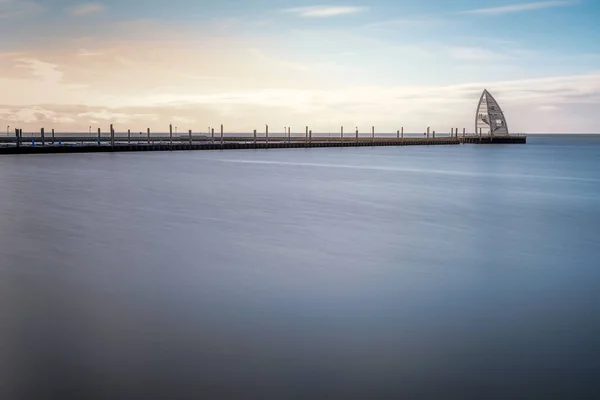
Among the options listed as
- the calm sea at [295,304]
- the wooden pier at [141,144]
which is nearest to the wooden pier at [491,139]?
the wooden pier at [141,144]

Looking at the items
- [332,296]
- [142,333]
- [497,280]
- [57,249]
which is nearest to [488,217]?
[497,280]

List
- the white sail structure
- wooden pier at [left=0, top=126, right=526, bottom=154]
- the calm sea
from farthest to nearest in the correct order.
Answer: the white sail structure, wooden pier at [left=0, top=126, right=526, bottom=154], the calm sea

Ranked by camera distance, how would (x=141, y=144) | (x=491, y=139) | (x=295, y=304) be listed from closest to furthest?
1. (x=295, y=304)
2. (x=141, y=144)
3. (x=491, y=139)

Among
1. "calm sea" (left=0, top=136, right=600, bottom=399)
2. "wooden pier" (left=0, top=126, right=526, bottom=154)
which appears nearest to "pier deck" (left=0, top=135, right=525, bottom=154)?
"wooden pier" (left=0, top=126, right=526, bottom=154)

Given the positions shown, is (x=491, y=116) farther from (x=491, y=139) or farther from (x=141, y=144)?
(x=141, y=144)

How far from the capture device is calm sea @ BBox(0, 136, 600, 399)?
18.1 ft

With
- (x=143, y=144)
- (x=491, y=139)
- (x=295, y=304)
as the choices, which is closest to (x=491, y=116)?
(x=491, y=139)

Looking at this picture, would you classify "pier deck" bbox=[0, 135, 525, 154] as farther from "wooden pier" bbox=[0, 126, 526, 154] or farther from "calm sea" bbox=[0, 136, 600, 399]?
"calm sea" bbox=[0, 136, 600, 399]

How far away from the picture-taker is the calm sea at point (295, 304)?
18.1ft

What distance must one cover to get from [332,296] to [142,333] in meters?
2.77

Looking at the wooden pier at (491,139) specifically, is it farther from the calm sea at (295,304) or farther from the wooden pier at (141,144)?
the calm sea at (295,304)

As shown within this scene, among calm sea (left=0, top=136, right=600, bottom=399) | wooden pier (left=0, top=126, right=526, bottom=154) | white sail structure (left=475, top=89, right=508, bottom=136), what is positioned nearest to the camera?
calm sea (left=0, top=136, right=600, bottom=399)

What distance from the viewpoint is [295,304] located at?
7973 millimetres

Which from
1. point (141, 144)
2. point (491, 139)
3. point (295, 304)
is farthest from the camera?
point (491, 139)
